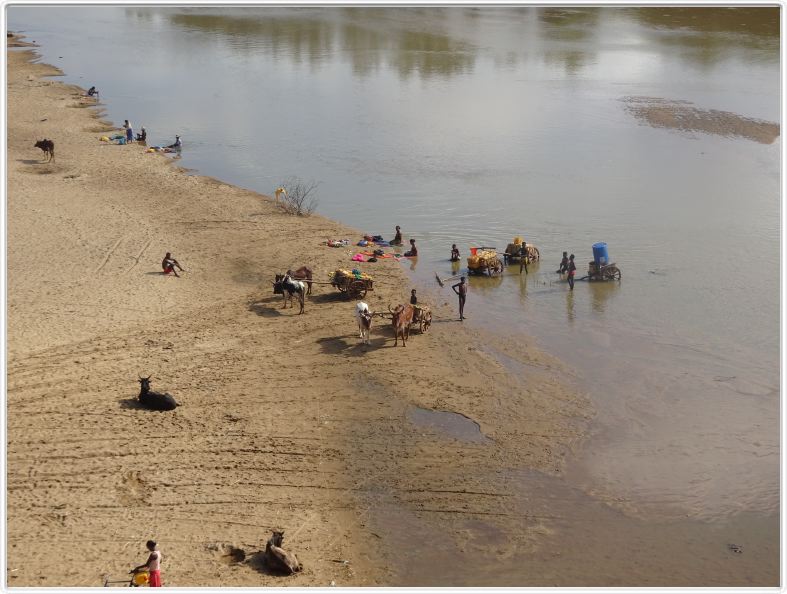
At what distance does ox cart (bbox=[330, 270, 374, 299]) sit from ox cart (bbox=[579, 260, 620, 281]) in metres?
6.75

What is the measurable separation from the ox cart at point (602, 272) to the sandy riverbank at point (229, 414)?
15.8 ft

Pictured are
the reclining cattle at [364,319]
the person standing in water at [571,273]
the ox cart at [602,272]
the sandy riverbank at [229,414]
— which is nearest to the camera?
the sandy riverbank at [229,414]

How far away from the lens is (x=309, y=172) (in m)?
35.6

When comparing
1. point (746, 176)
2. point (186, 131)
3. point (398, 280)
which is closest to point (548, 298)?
point (398, 280)

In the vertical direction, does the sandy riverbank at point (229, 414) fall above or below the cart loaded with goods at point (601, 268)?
below

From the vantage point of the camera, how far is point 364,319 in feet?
65.7

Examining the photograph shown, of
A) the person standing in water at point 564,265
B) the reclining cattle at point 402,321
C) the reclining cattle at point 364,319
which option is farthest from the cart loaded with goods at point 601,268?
the reclining cattle at point 364,319

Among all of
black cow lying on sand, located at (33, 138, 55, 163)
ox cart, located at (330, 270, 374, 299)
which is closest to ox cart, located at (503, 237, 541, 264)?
ox cart, located at (330, 270, 374, 299)

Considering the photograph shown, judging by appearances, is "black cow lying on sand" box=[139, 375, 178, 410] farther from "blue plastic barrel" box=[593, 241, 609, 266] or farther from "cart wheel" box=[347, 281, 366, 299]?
"blue plastic barrel" box=[593, 241, 609, 266]

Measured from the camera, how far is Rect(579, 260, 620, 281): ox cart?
82.2 feet

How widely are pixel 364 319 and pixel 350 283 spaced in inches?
106

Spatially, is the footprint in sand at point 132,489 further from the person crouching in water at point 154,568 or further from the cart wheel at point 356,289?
the cart wheel at point 356,289

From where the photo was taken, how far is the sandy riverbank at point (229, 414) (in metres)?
13.4

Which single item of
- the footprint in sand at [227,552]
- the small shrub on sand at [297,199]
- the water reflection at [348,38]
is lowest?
the footprint in sand at [227,552]
